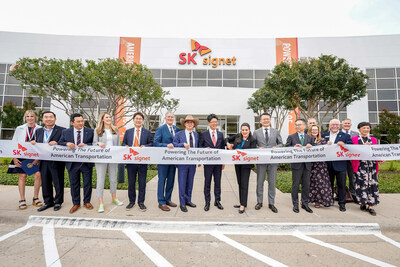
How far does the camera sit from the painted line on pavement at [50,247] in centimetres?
255

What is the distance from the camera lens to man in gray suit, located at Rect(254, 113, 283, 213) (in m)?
4.47

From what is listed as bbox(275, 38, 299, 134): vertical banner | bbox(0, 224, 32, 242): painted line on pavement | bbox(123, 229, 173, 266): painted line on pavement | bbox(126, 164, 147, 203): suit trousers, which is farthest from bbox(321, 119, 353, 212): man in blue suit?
bbox(275, 38, 299, 134): vertical banner

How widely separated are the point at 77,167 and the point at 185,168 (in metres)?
2.29

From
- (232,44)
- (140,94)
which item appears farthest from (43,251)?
(232,44)

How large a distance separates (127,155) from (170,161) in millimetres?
946

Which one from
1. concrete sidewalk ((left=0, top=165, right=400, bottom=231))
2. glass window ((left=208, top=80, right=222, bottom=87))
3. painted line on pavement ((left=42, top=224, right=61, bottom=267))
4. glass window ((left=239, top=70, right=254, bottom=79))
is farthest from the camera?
glass window ((left=208, top=80, right=222, bottom=87))

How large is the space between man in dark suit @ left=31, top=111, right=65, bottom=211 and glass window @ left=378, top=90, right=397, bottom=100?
29226mm

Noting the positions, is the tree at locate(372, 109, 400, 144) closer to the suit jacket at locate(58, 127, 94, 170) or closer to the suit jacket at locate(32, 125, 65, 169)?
the suit jacket at locate(58, 127, 94, 170)

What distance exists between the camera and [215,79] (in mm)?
Result: 22812

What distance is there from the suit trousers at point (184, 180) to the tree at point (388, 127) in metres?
22.8

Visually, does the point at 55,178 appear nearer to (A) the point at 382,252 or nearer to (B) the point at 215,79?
(A) the point at 382,252

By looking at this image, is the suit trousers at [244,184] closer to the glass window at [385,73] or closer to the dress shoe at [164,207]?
the dress shoe at [164,207]

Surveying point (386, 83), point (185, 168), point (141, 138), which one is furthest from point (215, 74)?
point (185, 168)

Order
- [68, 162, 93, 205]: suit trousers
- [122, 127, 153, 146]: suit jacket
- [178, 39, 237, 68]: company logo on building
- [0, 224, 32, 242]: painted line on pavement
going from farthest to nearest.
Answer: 1. [178, 39, 237, 68]: company logo on building
2. [122, 127, 153, 146]: suit jacket
3. [68, 162, 93, 205]: suit trousers
4. [0, 224, 32, 242]: painted line on pavement
